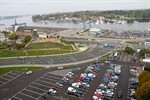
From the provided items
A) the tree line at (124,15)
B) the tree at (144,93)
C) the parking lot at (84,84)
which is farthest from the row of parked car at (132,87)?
the tree line at (124,15)

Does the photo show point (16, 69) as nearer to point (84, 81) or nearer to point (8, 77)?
point (8, 77)

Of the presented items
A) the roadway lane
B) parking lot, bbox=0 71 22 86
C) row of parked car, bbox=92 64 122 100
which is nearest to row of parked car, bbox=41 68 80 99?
row of parked car, bbox=92 64 122 100

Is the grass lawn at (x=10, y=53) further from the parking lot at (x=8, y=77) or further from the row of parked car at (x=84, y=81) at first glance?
the row of parked car at (x=84, y=81)

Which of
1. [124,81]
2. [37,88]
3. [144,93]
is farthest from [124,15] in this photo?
[144,93]

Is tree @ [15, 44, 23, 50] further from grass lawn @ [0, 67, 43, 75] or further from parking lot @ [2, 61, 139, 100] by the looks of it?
parking lot @ [2, 61, 139, 100]

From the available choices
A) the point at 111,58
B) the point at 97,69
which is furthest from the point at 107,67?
the point at 111,58

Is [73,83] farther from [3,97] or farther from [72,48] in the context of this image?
[72,48]
